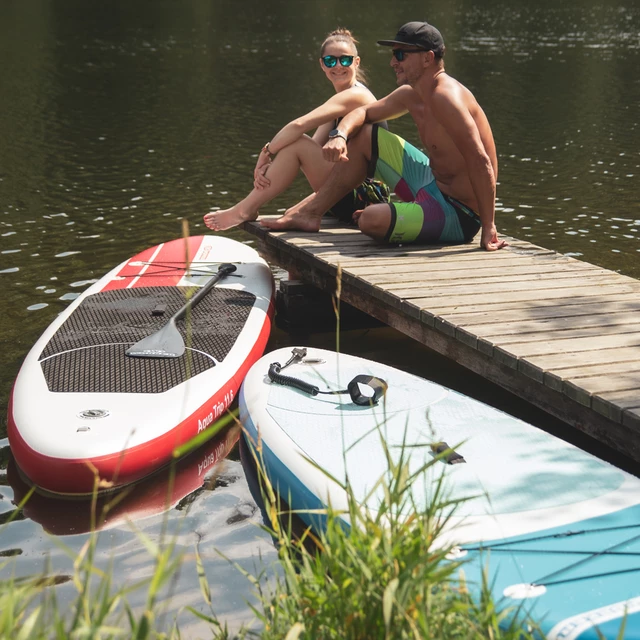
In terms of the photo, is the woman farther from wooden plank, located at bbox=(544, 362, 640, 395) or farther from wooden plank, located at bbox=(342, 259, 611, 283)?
wooden plank, located at bbox=(544, 362, 640, 395)

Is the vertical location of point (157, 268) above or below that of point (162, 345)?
below

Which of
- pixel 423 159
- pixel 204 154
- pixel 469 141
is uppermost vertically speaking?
pixel 469 141

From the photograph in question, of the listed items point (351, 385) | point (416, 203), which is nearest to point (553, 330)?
point (351, 385)

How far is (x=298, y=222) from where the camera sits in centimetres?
649

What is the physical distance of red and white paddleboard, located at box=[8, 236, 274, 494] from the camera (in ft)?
12.6

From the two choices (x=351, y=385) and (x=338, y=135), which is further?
(x=338, y=135)

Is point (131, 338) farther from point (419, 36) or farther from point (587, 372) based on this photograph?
point (419, 36)

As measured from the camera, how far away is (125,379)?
4.32m

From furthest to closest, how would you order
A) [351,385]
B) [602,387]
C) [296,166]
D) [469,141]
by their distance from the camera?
[296,166], [469,141], [351,385], [602,387]

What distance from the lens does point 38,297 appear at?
6.96 m

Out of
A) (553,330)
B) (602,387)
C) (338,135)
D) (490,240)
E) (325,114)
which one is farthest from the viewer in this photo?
(325,114)

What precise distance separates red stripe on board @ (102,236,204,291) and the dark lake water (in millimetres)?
733

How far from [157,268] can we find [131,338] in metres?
1.52

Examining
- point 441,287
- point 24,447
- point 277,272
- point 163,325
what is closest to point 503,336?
point 441,287
